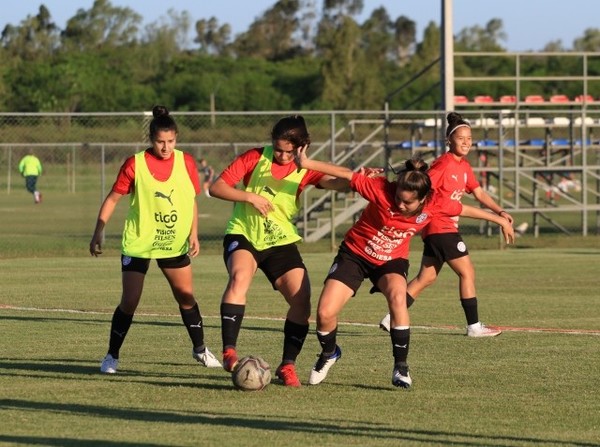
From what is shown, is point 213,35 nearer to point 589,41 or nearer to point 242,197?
point 589,41

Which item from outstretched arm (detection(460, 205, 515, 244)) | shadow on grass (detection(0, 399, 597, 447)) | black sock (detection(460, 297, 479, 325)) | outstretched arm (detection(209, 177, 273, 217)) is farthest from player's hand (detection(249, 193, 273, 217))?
black sock (detection(460, 297, 479, 325))

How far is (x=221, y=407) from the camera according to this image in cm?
830

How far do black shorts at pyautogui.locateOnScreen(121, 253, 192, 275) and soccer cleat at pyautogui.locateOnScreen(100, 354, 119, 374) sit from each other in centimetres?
64

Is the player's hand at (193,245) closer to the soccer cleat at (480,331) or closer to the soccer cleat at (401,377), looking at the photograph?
the soccer cleat at (401,377)

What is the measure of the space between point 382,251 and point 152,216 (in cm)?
173

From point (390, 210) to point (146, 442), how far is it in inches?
101

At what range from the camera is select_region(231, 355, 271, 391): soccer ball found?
8789 mm

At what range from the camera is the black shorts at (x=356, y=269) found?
9.12 m

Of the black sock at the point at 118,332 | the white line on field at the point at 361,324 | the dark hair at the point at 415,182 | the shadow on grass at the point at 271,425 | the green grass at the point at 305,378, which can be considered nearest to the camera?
the shadow on grass at the point at 271,425

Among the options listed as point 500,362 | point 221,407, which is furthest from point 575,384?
point 221,407

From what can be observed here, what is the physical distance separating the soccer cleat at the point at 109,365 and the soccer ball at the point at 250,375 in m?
1.20

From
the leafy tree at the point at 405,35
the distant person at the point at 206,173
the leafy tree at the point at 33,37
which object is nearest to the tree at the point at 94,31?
the leafy tree at the point at 33,37

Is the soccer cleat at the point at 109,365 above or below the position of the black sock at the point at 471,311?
below

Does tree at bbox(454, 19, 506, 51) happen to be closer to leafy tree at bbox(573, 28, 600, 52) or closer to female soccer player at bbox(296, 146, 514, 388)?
leafy tree at bbox(573, 28, 600, 52)
